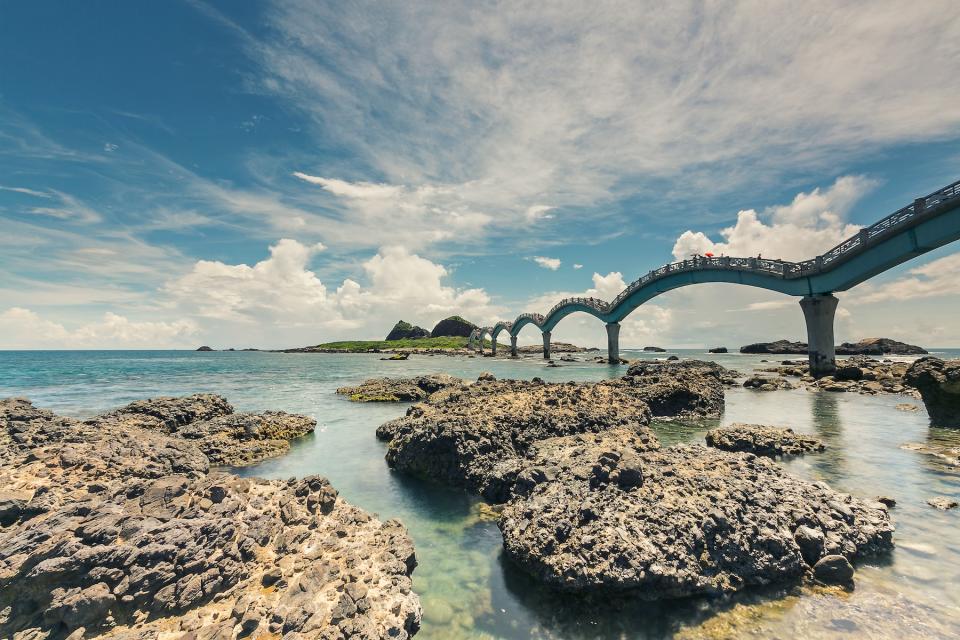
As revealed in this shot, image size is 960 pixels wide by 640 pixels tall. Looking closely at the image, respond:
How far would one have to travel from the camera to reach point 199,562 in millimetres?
6461

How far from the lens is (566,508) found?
28.1 feet

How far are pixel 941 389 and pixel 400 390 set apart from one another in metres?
33.0

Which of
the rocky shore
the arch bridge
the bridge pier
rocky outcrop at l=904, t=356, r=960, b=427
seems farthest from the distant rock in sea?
the rocky shore

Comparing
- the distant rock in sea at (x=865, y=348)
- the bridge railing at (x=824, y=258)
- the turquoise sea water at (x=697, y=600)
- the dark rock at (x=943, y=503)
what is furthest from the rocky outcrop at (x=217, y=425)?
the distant rock in sea at (x=865, y=348)

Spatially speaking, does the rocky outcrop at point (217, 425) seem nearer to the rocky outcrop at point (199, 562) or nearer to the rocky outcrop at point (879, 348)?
the rocky outcrop at point (199, 562)

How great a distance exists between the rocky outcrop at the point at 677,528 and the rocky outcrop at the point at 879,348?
149 m

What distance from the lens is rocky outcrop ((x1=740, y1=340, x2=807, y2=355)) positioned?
131 meters

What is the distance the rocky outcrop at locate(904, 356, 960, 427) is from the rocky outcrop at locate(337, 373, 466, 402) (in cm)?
2697

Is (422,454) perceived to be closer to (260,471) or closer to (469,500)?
(469,500)

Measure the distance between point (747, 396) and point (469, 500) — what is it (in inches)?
1169

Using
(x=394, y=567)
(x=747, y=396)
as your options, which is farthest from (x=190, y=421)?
(x=747, y=396)

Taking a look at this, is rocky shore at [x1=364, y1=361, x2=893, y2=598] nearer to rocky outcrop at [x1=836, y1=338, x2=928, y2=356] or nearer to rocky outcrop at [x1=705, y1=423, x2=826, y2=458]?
rocky outcrop at [x1=705, y1=423, x2=826, y2=458]

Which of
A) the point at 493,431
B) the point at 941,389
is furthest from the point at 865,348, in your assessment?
the point at 493,431

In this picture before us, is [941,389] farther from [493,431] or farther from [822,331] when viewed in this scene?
[822,331]
